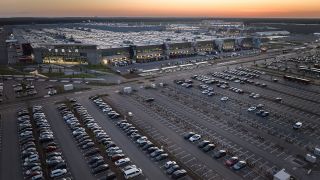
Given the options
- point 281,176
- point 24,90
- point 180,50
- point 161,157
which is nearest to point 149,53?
point 180,50

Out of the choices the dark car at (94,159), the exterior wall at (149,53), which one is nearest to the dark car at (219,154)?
the dark car at (94,159)

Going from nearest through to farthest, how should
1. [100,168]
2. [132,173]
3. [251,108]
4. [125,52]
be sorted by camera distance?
[132,173], [100,168], [251,108], [125,52]

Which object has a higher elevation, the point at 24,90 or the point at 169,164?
the point at 24,90

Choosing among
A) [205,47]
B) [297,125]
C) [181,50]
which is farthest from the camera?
[205,47]

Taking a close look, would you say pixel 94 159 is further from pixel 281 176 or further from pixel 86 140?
pixel 281 176

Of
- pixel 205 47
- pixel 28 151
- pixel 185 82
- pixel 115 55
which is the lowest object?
pixel 28 151

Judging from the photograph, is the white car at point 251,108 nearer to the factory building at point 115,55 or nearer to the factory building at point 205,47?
the factory building at point 115,55

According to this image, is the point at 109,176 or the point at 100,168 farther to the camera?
the point at 100,168

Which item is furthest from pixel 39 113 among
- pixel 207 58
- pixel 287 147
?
pixel 207 58
